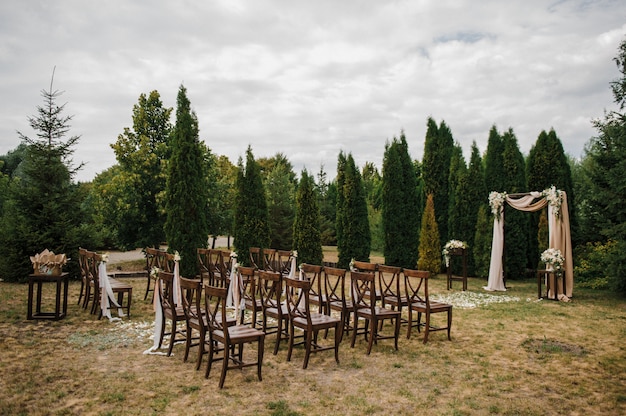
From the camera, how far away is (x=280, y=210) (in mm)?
18562

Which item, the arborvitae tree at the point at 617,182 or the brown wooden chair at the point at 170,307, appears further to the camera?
the arborvitae tree at the point at 617,182

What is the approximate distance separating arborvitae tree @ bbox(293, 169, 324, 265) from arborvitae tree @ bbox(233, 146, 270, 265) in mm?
1486

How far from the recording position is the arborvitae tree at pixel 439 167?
1466 centimetres

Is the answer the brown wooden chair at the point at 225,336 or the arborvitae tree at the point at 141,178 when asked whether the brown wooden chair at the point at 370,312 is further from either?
the arborvitae tree at the point at 141,178

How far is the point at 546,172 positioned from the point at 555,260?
5.17 m

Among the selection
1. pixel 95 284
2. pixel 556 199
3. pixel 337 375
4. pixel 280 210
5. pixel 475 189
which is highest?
pixel 475 189

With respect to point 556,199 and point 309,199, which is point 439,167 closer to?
point 309,199

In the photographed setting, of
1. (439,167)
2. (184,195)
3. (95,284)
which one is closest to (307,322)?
(95,284)

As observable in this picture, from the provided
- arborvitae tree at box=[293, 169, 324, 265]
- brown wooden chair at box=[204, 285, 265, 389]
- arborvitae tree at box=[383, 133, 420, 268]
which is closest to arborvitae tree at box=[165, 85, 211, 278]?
arborvitae tree at box=[293, 169, 324, 265]

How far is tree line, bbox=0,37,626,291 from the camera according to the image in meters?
10.9

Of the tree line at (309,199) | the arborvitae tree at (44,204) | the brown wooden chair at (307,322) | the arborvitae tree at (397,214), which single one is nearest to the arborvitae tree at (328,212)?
the tree line at (309,199)

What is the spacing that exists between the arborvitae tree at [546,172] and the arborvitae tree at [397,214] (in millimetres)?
3587

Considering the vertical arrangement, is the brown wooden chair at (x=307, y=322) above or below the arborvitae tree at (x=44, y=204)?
below

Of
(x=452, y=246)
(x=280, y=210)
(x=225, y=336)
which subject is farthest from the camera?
(x=280, y=210)
